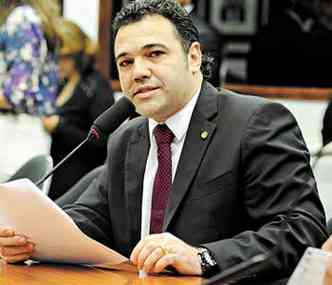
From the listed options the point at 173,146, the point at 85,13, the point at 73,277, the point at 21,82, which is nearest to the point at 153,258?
the point at 73,277

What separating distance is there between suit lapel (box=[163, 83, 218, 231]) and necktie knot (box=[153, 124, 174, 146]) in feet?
0.16

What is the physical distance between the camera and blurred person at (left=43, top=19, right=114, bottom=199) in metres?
4.69

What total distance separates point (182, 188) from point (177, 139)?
0.16 metres

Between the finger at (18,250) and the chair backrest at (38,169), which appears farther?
the chair backrest at (38,169)

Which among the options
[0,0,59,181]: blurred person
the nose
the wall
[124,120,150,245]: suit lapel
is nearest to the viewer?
the nose

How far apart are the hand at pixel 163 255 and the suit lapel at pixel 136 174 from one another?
0.40 metres

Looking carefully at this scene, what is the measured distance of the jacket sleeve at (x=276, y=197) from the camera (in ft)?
7.02

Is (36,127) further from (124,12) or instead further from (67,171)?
(124,12)

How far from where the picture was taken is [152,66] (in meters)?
2.37

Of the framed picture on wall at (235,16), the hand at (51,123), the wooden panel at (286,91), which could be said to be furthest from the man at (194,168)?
the framed picture on wall at (235,16)

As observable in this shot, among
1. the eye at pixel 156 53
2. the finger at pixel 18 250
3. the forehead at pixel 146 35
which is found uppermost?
the forehead at pixel 146 35

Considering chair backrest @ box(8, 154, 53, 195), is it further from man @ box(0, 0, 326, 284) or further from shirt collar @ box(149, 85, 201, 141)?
shirt collar @ box(149, 85, 201, 141)

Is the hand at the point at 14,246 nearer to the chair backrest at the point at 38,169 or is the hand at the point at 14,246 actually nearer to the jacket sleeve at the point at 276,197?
the jacket sleeve at the point at 276,197

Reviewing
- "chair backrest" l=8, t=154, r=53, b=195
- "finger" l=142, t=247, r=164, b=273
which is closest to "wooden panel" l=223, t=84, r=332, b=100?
"chair backrest" l=8, t=154, r=53, b=195
